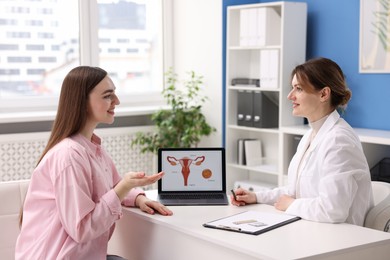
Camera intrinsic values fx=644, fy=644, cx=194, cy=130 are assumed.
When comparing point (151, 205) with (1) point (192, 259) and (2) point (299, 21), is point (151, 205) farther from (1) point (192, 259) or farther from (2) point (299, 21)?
(2) point (299, 21)

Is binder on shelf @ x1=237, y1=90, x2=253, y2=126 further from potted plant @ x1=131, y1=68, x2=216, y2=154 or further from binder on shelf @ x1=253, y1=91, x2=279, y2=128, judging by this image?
potted plant @ x1=131, y1=68, x2=216, y2=154

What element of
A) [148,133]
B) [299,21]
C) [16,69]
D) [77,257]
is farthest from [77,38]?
[77,257]

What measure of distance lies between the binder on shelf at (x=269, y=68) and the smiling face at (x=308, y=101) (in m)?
1.92

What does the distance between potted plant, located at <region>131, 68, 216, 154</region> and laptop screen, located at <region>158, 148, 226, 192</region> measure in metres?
2.19

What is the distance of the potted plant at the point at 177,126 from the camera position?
17.1 ft

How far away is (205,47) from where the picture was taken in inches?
213

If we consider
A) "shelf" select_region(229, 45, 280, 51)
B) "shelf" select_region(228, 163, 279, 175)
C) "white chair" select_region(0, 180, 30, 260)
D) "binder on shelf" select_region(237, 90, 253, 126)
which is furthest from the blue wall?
"white chair" select_region(0, 180, 30, 260)

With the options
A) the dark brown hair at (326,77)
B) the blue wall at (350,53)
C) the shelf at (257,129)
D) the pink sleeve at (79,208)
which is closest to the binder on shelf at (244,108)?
the shelf at (257,129)

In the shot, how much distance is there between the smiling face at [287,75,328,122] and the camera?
8.99 ft

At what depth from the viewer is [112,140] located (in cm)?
523

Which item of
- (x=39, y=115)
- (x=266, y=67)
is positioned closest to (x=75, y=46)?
(x=39, y=115)

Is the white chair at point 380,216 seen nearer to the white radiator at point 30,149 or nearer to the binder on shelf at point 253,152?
the binder on shelf at point 253,152

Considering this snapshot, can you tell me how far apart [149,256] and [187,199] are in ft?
1.00

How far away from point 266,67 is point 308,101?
207 centimetres
